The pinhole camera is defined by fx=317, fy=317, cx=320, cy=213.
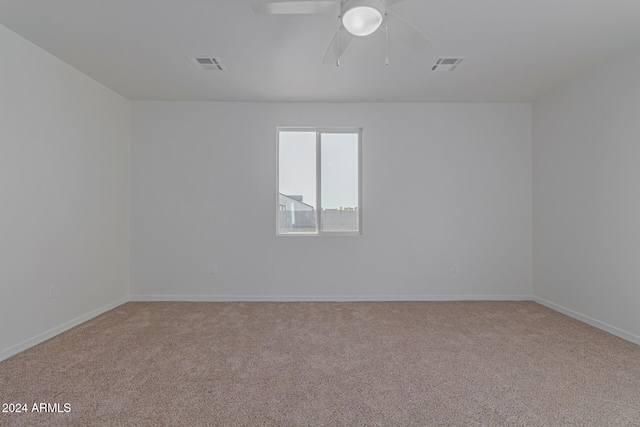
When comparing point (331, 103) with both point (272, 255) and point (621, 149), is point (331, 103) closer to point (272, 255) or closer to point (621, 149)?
point (272, 255)

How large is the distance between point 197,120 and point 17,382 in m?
3.10

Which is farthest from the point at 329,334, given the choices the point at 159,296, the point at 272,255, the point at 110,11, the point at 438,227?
the point at 110,11

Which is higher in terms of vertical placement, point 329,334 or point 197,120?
point 197,120

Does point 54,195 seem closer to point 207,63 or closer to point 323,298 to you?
point 207,63

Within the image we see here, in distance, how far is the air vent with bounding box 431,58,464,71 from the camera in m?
2.97

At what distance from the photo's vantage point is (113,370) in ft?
7.31

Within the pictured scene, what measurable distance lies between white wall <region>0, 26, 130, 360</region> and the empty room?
0.07 feet

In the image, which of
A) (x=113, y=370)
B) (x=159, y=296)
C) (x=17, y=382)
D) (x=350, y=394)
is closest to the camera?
(x=350, y=394)

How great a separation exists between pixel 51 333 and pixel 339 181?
11.0ft

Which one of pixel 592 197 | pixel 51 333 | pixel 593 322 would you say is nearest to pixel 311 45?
pixel 592 197

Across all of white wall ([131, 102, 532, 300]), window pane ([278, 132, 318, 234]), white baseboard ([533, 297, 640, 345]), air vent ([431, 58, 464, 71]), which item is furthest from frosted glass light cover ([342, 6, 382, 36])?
Answer: white baseboard ([533, 297, 640, 345])

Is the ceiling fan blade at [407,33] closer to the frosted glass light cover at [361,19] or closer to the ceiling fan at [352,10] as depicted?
the ceiling fan at [352,10]

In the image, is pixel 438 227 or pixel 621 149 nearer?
pixel 621 149

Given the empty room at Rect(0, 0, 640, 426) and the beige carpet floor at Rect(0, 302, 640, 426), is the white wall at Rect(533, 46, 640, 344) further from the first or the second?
the beige carpet floor at Rect(0, 302, 640, 426)
